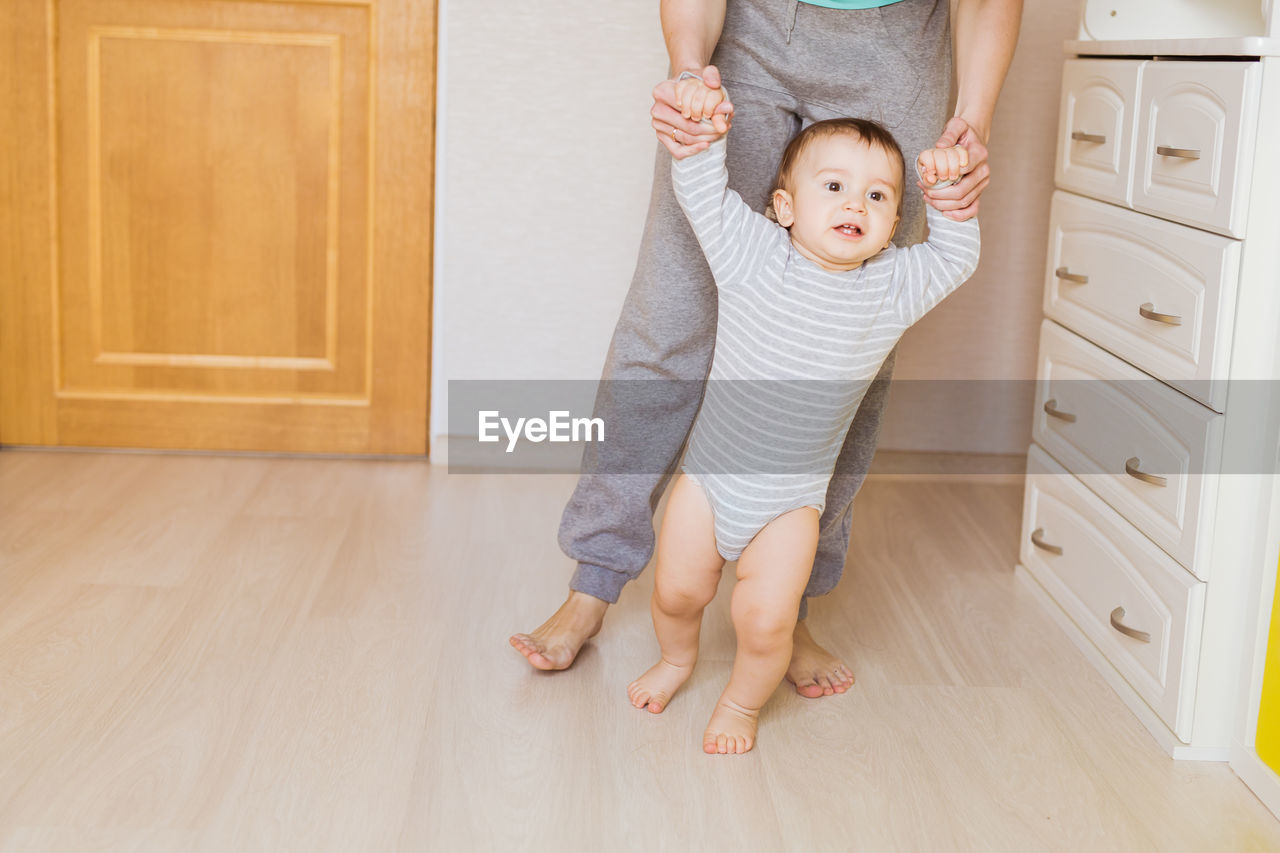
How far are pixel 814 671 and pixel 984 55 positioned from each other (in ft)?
2.43

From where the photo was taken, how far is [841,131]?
1328 mm

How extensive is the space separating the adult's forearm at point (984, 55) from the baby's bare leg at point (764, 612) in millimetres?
475

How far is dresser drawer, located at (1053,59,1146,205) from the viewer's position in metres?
1.64

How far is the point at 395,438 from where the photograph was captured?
2.43m

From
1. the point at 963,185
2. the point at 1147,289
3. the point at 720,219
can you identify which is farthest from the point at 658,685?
the point at 1147,289

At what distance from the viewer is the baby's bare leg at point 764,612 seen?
138 cm

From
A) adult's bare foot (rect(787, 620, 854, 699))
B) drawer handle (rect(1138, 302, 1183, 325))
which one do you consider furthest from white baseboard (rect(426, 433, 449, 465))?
drawer handle (rect(1138, 302, 1183, 325))

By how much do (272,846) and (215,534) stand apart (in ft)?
2.93

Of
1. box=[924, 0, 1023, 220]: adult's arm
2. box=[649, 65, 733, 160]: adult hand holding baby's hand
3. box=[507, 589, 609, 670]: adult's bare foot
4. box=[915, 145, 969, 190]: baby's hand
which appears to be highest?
box=[924, 0, 1023, 220]: adult's arm

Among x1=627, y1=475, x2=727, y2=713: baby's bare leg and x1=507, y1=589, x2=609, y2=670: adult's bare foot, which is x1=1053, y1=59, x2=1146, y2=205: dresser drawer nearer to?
x1=627, y1=475, x2=727, y2=713: baby's bare leg

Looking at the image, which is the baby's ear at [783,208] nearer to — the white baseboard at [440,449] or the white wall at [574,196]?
the white wall at [574,196]

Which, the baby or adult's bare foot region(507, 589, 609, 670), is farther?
adult's bare foot region(507, 589, 609, 670)

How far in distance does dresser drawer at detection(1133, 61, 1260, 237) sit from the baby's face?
0.36 metres

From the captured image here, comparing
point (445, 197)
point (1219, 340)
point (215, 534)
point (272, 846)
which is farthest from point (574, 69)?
point (272, 846)
